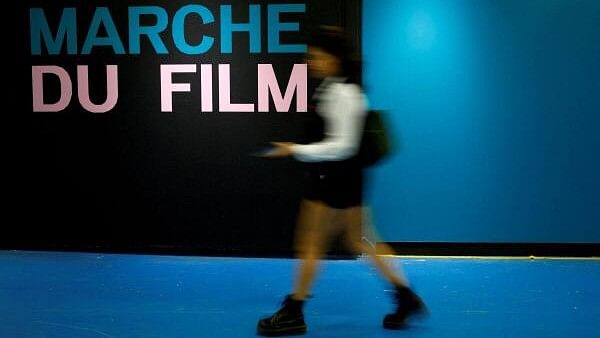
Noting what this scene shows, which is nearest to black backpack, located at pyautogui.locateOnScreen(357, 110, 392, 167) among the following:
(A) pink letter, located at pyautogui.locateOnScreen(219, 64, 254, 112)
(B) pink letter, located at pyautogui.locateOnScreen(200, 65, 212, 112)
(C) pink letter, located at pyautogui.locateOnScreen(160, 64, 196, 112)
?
(A) pink letter, located at pyautogui.locateOnScreen(219, 64, 254, 112)

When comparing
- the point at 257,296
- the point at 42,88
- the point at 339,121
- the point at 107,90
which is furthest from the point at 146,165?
the point at 339,121

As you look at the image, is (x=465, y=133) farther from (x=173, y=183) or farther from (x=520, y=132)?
(x=173, y=183)

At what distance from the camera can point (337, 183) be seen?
12.2 feet

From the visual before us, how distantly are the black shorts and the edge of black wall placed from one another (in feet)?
6.17

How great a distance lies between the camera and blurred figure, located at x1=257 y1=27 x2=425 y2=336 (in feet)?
11.9

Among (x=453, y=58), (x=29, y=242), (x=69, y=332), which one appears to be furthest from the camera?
(x=29, y=242)

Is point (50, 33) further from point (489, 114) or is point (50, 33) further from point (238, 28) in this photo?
point (489, 114)

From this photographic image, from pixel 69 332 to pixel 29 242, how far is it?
2.27 metres

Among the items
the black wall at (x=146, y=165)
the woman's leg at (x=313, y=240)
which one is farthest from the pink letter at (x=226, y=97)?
the woman's leg at (x=313, y=240)

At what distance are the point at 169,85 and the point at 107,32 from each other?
0.65 metres

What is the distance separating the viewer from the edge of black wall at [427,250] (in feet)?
18.3

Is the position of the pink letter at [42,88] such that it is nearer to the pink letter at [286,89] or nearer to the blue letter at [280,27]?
the pink letter at [286,89]

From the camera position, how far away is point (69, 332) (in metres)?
3.92

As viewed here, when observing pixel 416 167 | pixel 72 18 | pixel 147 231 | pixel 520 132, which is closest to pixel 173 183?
pixel 147 231
